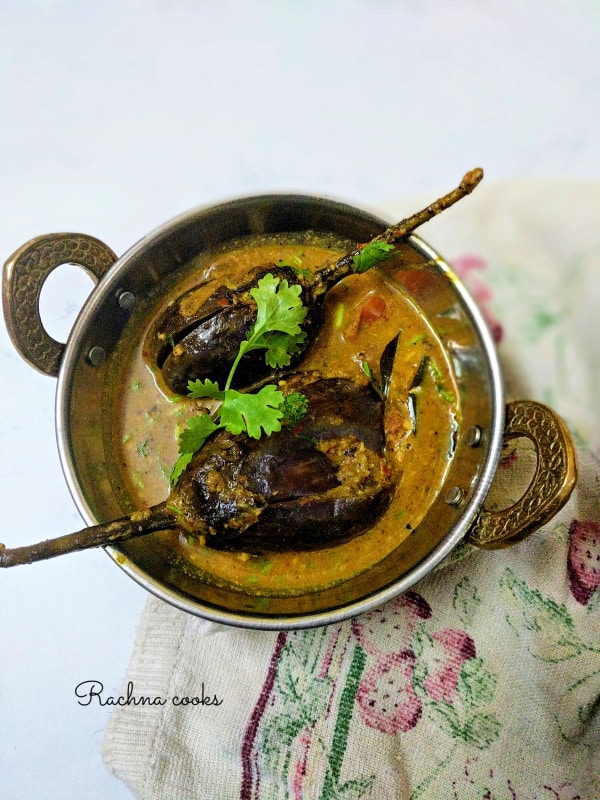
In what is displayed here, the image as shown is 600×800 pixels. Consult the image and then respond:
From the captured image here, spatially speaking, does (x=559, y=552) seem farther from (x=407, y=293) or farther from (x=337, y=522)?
(x=407, y=293)

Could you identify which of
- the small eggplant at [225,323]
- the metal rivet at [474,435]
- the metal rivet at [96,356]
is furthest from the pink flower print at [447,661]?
the metal rivet at [96,356]

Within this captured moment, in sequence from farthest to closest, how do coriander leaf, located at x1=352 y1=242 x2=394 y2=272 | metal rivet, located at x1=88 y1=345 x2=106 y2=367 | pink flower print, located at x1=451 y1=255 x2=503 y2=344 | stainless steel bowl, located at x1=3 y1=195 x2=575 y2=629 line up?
1. pink flower print, located at x1=451 y1=255 x2=503 y2=344
2. metal rivet, located at x1=88 y1=345 x2=106 y2=367
3. coriander leaf, located at x1=352 y1=242 x2=394 y2=272
4. stainless steel bowl, located at x1=3 y1=195 x2=575 y2=629

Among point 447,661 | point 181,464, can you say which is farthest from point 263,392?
point 447,661

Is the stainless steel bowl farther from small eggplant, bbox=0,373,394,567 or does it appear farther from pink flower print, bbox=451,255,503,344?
pink flower print, bbox=451,255,503,344

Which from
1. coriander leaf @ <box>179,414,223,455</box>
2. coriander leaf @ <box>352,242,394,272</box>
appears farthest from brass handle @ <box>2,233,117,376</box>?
coriander leaf @ <box>352,242,394,272</box>

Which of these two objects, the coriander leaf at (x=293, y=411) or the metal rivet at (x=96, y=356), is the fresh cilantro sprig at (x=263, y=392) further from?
the metal rivet at (x=96, y=356)

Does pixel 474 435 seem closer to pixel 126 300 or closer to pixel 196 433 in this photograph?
pixel 196 433

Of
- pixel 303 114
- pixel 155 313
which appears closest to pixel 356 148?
pixel 303 114
